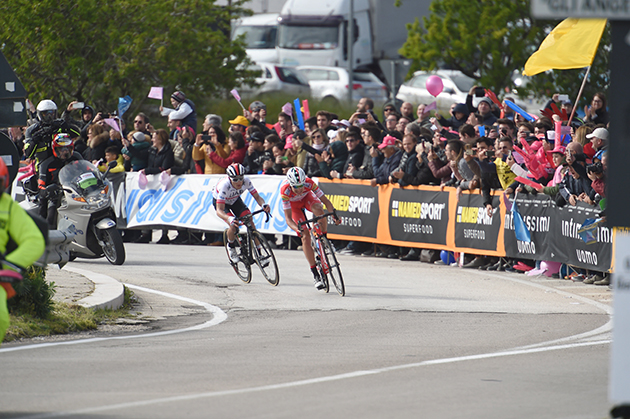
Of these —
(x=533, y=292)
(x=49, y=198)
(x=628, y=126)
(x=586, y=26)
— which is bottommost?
→ (x=533, y=292)

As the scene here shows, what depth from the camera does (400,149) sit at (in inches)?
736

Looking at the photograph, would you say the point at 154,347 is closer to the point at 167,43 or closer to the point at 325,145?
the point at 325,145

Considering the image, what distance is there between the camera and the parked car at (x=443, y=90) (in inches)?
1400

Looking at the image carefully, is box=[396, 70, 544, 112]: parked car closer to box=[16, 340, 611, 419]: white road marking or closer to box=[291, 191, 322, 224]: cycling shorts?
box=[291, 191, 322, 224]: cycling shorts

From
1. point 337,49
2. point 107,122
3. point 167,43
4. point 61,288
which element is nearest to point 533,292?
point 61,288

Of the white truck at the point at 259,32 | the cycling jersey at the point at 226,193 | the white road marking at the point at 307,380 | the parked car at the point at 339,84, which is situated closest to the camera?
the white road marking at the point at 307,380

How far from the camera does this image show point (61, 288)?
41.8 feet

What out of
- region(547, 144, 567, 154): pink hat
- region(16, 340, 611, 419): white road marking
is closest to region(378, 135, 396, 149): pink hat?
region(547, 144, 567, 154): pink hat

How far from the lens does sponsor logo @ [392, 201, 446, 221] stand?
17.8 meters

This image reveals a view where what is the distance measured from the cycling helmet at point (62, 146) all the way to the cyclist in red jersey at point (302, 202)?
3499mm

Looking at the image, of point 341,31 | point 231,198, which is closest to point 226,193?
point 231,198

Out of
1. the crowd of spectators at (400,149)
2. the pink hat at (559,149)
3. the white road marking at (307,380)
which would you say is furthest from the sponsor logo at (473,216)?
the white road marking at (307,380)

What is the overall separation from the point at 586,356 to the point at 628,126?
4.20 metres

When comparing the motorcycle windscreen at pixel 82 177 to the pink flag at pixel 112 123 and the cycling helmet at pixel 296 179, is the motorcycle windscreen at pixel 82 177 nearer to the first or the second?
the cycling helmet at pixel 296 179
